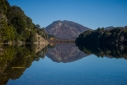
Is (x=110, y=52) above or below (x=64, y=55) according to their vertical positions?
above

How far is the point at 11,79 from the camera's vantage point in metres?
Result: 21.0

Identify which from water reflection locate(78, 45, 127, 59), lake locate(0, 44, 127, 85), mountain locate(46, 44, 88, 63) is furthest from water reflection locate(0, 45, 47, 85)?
water reflection locate(78, 45, 127, 59)

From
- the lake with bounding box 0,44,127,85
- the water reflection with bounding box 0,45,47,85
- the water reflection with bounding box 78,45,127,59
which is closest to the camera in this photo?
the lake with bounding box 0,44,127,85

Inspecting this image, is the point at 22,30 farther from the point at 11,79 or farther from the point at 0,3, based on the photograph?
the point at 11,79

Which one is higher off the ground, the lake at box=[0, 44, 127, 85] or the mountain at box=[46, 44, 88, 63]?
the mountain at box=[46, 44, 88, 63]

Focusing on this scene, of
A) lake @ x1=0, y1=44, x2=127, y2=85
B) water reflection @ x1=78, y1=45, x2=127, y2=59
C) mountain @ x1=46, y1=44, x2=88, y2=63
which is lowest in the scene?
lake @ x1=0, y1=44, x2=127, y2=85

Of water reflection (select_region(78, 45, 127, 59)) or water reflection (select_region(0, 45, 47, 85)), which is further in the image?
water reflection (select_region(78, 45, 127, 59))

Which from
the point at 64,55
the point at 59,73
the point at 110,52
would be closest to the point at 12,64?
the point at 59,73

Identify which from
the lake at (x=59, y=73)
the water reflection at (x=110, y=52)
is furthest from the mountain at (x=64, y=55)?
the lake at (x=59, y=73)

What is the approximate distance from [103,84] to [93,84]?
88 centimetres

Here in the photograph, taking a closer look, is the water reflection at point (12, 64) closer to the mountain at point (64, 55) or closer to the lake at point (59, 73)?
the lake at point (59, 73)

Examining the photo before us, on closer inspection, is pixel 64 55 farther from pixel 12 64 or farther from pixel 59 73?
pixel 59 73

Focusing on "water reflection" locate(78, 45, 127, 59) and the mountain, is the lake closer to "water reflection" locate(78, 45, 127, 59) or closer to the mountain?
the mountain

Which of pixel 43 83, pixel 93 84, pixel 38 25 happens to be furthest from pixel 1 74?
pixel 38 25
